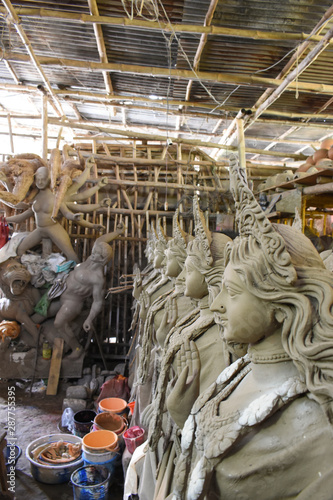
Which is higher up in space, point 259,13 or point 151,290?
point 259,13

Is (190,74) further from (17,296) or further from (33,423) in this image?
(33,423)

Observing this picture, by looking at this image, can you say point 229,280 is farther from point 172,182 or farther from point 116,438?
point 172,182

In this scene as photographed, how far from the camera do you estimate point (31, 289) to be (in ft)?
23.8

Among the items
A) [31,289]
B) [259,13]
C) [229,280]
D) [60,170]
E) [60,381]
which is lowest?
[60,381]

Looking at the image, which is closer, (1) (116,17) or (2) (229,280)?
(2) (229,280)

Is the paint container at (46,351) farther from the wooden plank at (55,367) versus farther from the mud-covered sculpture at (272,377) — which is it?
the mud-covered sculpture at (272,377)

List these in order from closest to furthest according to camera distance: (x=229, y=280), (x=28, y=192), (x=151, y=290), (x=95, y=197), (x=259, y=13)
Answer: (x=229, y=280), (x=259, y=13), (x=151, y=290), (x=28, y=192), (x=95, y=197)

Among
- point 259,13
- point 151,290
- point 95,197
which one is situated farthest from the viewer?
point 95,197

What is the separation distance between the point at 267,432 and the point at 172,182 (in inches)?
349

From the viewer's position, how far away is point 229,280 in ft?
5.06

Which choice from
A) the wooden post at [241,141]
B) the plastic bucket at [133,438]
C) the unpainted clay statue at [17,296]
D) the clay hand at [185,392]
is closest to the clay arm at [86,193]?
the unpainted clay statue at [17,296]

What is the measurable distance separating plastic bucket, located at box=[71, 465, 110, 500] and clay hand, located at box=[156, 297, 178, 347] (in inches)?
Result: 66.6

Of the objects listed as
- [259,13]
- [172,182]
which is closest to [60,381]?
[172,182]

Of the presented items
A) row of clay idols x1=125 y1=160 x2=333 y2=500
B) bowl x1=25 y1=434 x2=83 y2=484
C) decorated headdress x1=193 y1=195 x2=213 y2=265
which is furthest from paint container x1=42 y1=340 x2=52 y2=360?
row of clay idols x1=125 y1=160 x2=333 y2=500
